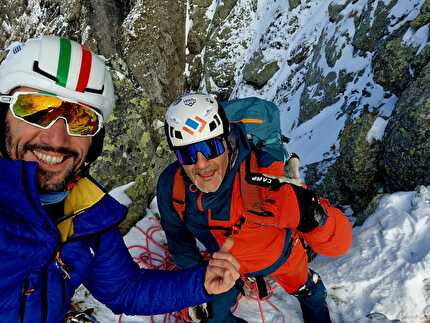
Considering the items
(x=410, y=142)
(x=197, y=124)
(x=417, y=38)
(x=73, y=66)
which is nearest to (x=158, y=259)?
(x=197, y=124)

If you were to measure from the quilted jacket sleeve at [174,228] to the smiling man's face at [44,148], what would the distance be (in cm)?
145

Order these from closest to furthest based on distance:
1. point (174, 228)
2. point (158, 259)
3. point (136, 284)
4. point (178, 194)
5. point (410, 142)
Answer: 1. point (136, 284)
2. point (178, 194)
3. point (174, 228)
4. point (158, 259)
5. point (410, 142)

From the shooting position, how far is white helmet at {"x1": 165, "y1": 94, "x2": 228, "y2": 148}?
341cm

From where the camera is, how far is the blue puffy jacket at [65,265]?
6.72 ft

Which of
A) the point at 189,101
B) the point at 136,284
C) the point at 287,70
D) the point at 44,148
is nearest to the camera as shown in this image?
the point at 44,148

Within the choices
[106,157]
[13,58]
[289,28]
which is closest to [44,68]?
[13,58]

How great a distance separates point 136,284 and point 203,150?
125cm

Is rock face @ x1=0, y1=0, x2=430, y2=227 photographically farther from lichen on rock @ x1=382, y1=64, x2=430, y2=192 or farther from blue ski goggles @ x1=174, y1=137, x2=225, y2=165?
blue ski goggles @ x1=174, y1=137, x2=225, y2=165

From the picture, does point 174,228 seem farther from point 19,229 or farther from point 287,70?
point 287,70

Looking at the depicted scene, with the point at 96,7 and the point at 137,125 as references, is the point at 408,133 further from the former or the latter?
the point at 96,7

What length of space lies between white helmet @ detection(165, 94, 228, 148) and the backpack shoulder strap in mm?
334

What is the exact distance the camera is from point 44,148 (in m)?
2.30

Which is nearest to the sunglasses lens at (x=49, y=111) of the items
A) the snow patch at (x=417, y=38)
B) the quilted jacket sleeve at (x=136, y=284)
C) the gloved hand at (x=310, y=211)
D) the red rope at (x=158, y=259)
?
the quilted jacket sleeve at (x=136, y=284)

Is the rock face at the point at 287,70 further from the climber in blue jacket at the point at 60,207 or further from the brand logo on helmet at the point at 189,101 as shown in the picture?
the climber in blue jacket at the point at 60,207
